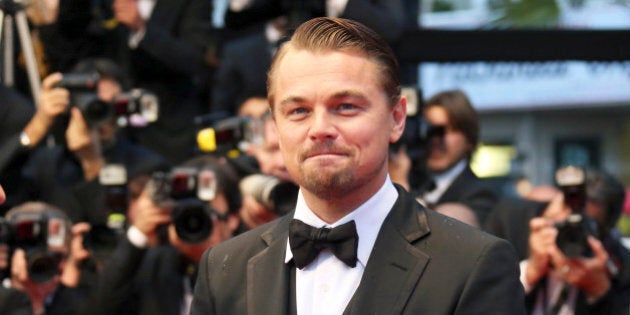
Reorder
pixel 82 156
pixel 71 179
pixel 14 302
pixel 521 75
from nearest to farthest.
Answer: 1. pixel 14 302
2. pixel 82 156
3. pixel 71 179
4. pixel 521 75

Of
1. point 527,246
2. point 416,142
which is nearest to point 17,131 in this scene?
point 416,142

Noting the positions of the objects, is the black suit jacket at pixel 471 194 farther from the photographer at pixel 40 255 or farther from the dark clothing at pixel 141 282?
the photographer at pixel 40 255

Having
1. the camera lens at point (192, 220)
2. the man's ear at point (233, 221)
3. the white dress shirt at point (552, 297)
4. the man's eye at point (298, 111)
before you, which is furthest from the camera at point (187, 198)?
the man's eye at point (298, 111)

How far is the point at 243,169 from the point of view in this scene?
539 centimetres

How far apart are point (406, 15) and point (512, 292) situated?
371 centimetres

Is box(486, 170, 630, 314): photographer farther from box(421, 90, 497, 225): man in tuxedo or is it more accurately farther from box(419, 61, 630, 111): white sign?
box(419, 61, 630, 111): white sign

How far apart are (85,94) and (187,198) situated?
1.00 m

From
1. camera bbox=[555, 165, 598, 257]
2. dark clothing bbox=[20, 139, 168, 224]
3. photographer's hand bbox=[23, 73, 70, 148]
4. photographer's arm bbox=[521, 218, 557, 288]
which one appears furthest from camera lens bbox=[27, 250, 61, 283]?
camera bbox=[555, 165, 598, 257]

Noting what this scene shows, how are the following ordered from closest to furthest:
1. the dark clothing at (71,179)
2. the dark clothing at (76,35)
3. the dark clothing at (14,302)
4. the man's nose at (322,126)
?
the man's nose at (322,126) → the dark clothing at (14,302) → the dark clothing at (71,179) → the dark clothing at (76,35)

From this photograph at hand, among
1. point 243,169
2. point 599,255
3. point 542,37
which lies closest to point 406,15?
point 542,37

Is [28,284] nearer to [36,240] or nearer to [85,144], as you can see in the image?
[36,240]

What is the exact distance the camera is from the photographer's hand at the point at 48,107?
5445 millimetres

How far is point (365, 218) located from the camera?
2.61m

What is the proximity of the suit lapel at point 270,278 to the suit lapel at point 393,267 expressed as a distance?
15 cm
